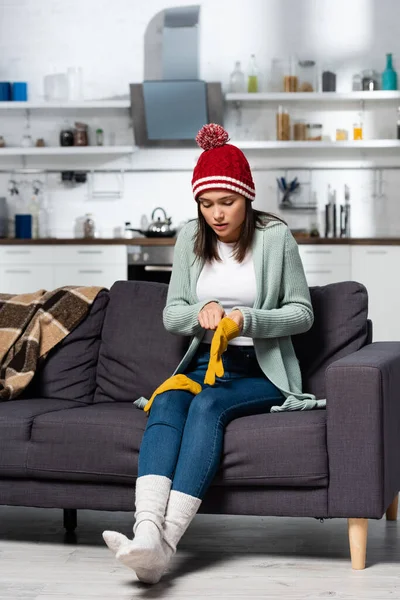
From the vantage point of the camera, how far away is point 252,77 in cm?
661

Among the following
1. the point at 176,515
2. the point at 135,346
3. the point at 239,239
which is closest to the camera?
the point at 176,515

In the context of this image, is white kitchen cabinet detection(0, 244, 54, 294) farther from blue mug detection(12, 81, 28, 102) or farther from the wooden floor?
the wooden floor

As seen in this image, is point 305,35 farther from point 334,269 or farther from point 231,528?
point 231,528

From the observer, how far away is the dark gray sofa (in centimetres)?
255

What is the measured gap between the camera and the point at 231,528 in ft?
10.2

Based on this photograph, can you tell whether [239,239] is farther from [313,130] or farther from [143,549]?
[313,130]

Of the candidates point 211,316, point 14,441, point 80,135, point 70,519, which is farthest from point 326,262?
point 14,441

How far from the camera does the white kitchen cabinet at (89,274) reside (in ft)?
20.8

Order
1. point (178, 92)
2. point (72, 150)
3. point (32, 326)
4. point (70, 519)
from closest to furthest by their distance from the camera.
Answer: point (70, 519), point (32, 326), point (178, 92), point (72, 150)

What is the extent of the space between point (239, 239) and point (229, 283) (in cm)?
13

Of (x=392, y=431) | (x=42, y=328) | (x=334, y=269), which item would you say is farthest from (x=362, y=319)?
(x=334, y=269)

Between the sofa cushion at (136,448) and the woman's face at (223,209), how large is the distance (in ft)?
1.84

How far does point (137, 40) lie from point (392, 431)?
481 centimetres

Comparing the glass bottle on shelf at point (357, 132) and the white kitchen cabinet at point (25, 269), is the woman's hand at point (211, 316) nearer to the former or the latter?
the white kitchen cabinet at point (25, 269)
